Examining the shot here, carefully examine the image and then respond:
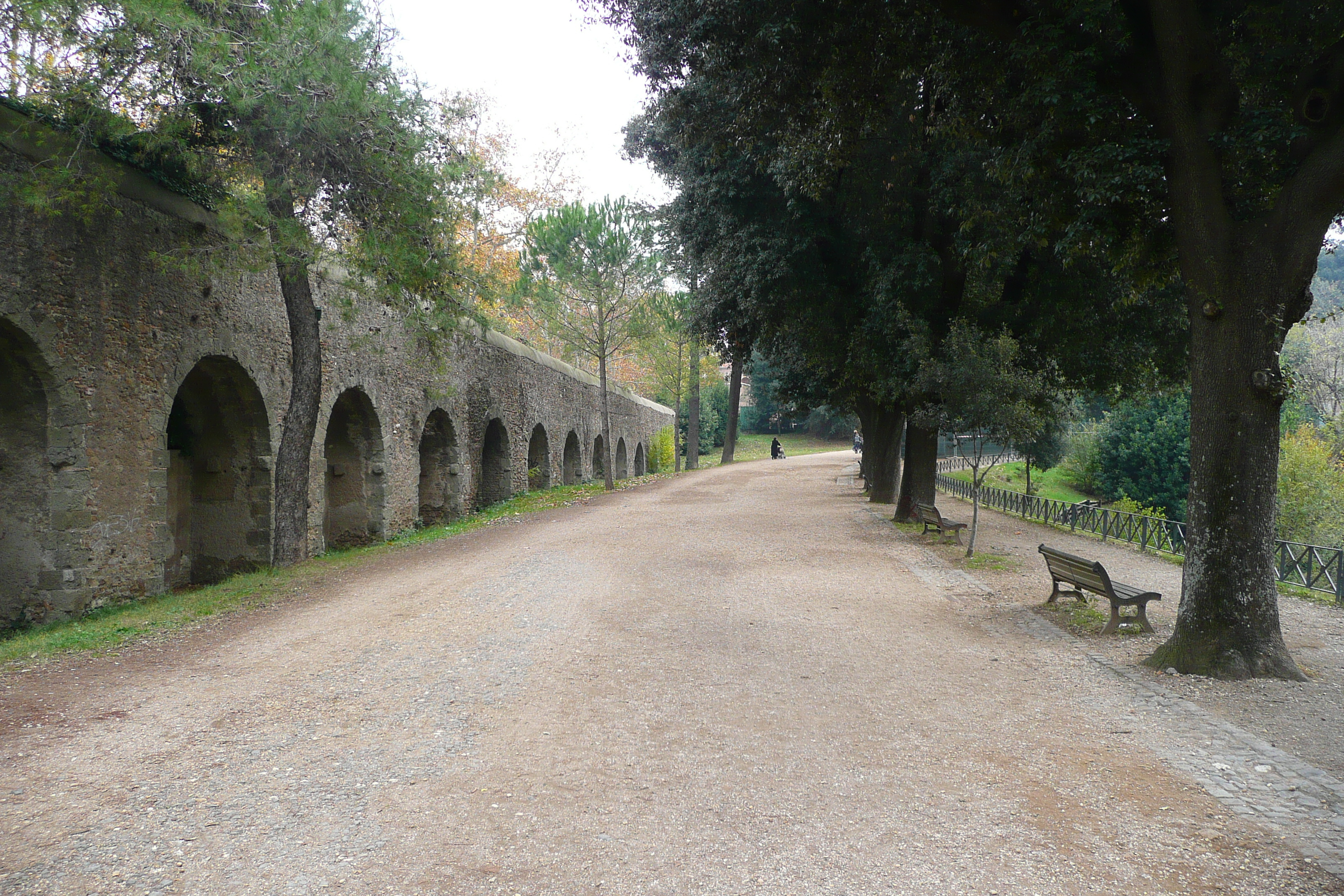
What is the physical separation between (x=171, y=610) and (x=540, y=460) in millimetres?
16262

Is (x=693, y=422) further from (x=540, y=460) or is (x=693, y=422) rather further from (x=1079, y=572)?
(x=1079, y=572)

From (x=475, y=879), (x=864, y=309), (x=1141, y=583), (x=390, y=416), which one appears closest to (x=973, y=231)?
(x=864, y=309)

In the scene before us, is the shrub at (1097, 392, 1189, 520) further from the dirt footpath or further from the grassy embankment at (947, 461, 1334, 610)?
the dirt footpath

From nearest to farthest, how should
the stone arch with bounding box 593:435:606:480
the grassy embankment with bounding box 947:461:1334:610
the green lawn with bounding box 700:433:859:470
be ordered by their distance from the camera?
the grassy embankment with bounding box 947:461:1334:610, the stone arch with bounding box 593:435:606:480, the green lawn with bounding box 700:433:859:470

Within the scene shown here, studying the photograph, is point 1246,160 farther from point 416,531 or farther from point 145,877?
point 416,531

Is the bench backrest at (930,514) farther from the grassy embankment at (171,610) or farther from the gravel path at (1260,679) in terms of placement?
the grassy embankment at (171,610)

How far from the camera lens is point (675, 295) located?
25.9 meters

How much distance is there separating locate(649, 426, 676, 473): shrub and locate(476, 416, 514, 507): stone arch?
19.8 meters

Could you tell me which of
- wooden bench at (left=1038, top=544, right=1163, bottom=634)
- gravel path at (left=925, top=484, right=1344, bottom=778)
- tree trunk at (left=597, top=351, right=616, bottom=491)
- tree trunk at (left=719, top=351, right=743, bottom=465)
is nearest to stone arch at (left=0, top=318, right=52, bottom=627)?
gravel path at (left=925, top=484, right=1344, bottom=778)

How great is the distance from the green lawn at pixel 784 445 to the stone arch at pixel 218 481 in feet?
129

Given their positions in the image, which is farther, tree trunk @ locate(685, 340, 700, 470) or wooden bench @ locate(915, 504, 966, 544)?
tree trunk @ locate(685, 340, 700, 470)

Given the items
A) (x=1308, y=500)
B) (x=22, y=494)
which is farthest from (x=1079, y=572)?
(x=1308, y=500)

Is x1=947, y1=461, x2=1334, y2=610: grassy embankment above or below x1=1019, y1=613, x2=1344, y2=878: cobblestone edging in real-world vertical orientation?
below

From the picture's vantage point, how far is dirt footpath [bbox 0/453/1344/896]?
3146 mm
